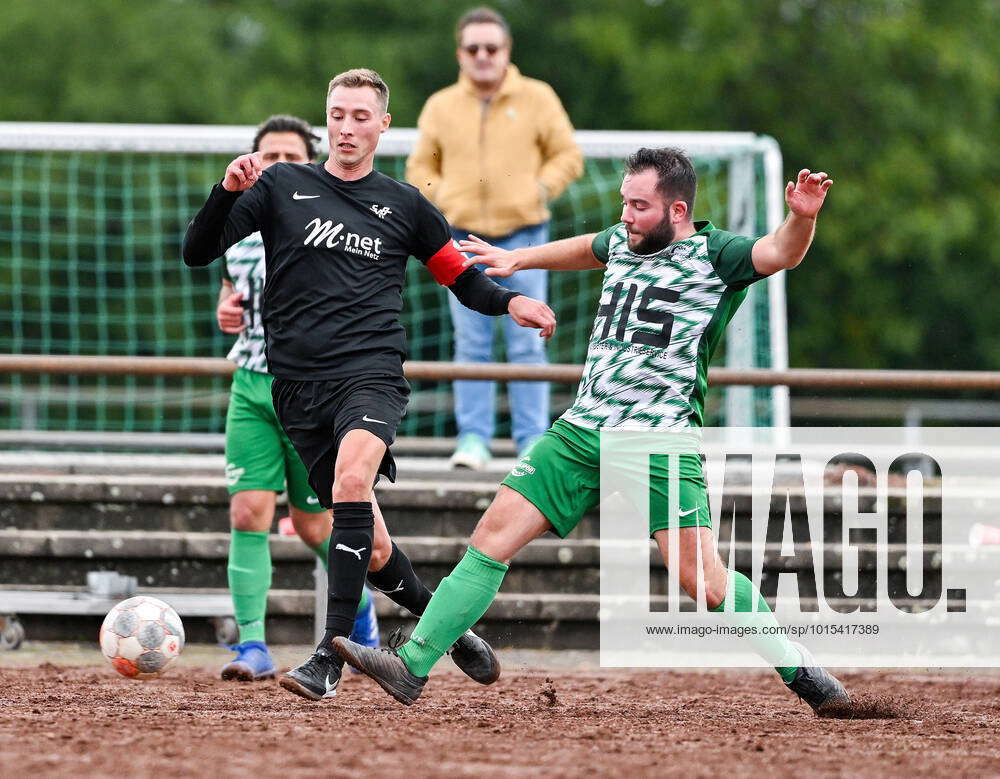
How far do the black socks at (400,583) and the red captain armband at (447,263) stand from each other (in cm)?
108

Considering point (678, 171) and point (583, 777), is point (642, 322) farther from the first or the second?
point (583, 777)

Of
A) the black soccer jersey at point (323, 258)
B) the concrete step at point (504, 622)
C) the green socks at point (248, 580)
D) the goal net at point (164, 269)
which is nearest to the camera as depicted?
the black soccer jersey at point (323, 258)

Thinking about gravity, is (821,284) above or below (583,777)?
above

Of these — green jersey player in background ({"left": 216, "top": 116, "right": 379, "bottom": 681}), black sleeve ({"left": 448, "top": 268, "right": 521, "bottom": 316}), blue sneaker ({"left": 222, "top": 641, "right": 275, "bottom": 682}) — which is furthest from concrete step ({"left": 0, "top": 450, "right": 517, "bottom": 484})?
black sleeve ({"left": 448, "top": 268, "right": 521, "bottom": 316})

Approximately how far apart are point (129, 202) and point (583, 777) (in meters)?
12.0

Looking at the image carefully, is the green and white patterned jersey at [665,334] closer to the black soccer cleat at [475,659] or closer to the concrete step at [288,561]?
the black soccer cleat at [475,659]

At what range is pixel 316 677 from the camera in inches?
219

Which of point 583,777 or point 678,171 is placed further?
point 678,171

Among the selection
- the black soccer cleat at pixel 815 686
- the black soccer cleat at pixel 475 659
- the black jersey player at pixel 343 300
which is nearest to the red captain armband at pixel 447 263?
the black jersey player at pixel 343 300

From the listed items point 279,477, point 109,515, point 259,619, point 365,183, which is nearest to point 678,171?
point 365,183

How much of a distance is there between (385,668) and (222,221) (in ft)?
5.66

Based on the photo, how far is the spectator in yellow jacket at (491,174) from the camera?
30.1ft

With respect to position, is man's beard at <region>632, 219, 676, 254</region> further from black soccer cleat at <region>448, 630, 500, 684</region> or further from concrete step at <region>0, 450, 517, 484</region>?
concrete step at <region>0, 450, 517, 484</region>

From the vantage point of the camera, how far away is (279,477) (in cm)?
687
